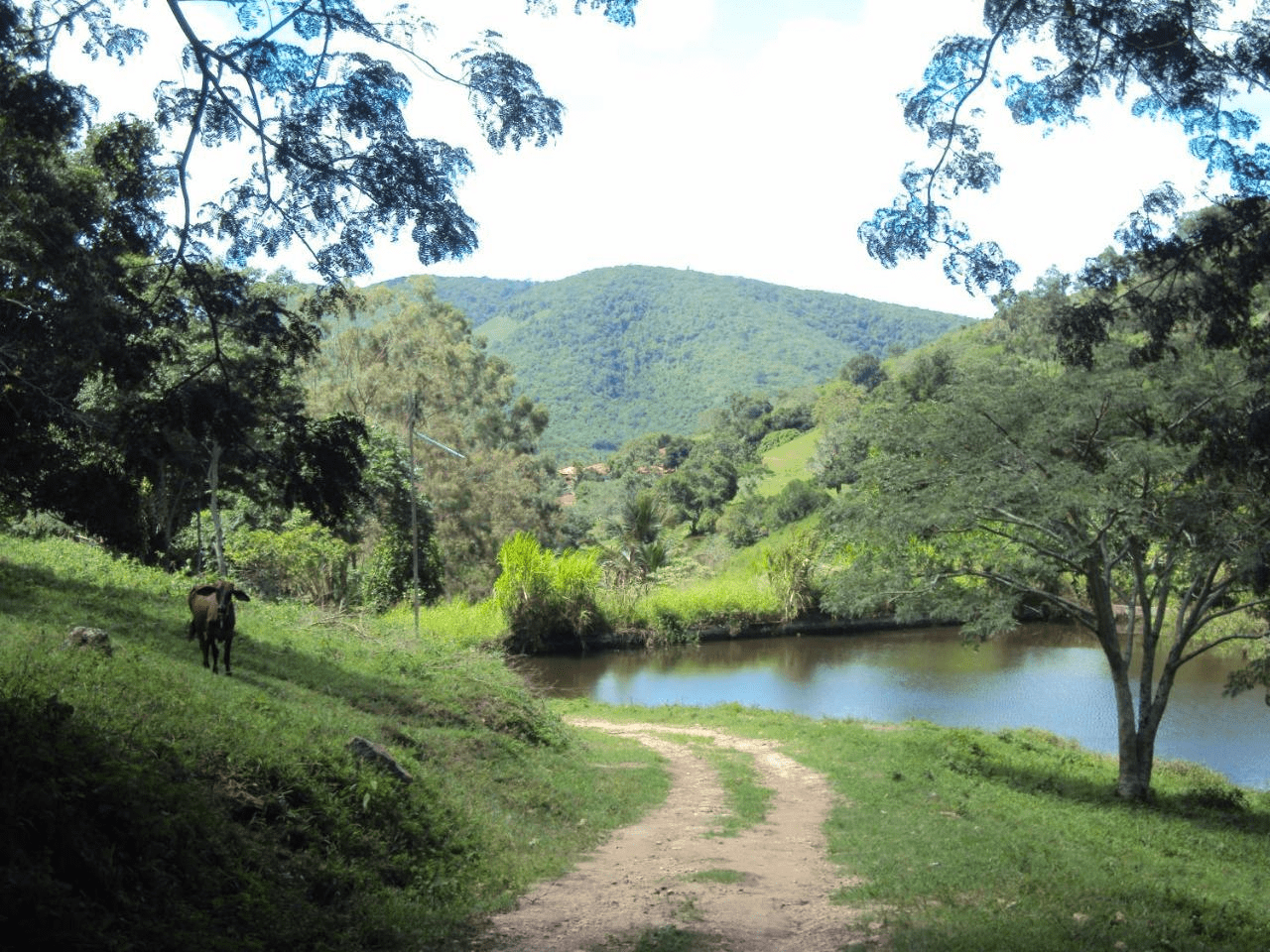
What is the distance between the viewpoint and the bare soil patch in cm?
681

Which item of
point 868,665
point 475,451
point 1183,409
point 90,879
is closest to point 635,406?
point 475,451

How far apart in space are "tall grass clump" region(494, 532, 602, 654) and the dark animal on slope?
A: 23.9m

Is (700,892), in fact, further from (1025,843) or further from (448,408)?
(448,408)

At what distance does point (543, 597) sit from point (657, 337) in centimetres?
13684

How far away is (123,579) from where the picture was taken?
16.4 m

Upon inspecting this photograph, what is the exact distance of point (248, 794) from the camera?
764 cm

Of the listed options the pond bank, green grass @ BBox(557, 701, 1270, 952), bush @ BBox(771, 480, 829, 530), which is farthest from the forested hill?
green grass @ BBox(557, 701, 1270, 952)

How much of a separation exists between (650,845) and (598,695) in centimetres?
2023

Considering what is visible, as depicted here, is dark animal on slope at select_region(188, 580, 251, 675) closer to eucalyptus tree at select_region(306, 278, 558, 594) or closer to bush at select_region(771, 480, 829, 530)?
eucalyptus tree at select_region(306, 278, 558, 594)

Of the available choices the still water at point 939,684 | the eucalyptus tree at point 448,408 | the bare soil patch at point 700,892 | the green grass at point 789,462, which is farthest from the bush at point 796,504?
the bare soil patch at point 700,892

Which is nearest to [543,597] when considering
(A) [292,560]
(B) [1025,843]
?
(A) [292,560]

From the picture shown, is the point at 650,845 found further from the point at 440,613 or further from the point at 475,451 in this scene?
the point at 475,451

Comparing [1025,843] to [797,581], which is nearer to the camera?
[1025,843]

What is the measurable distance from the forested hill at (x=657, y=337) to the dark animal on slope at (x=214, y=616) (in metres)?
117
